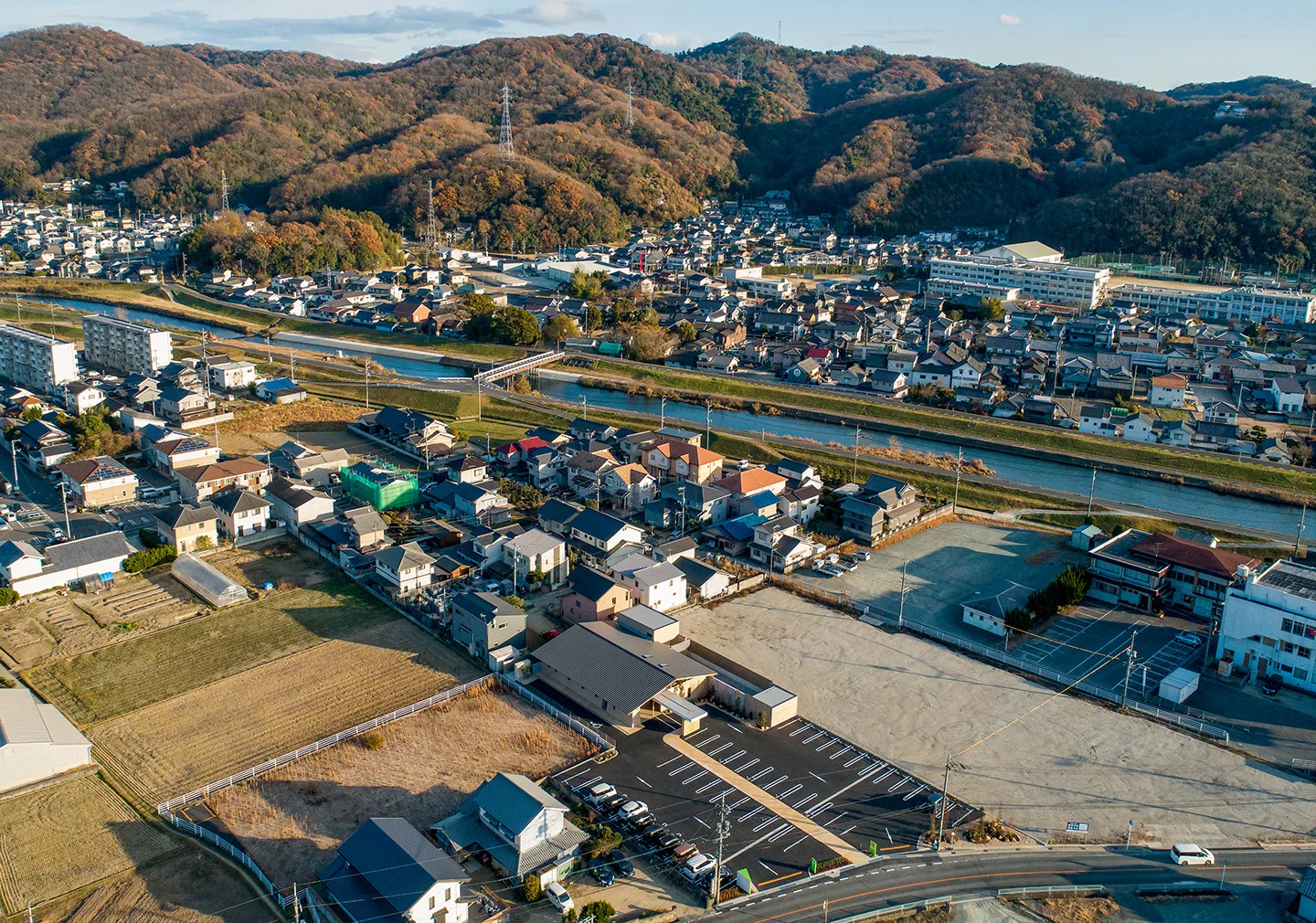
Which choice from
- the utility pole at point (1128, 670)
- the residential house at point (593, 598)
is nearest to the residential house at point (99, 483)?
the residential house at point (593, 598)

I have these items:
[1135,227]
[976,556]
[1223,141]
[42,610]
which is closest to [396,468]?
[42,610]

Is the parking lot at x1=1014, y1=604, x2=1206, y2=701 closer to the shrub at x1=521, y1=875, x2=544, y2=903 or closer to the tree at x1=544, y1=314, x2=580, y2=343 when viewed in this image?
the shrub at x1=521, y1=875, x2=544, y2=903

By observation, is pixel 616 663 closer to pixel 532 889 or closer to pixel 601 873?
pixel 601 873

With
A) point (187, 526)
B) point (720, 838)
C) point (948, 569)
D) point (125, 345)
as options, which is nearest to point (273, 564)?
point (187, 526)

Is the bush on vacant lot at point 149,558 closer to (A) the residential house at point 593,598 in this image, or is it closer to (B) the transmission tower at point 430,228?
(A) the residential house at point 593,598

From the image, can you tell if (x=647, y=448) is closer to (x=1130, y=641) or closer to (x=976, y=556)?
(x=976, y=556)
